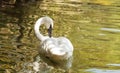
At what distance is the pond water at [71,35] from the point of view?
33.6 ft

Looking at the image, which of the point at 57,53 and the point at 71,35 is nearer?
the point at 57,53

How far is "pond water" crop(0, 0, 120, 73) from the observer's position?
403 inches

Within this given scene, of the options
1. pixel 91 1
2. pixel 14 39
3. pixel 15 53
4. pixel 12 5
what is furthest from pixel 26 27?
pixel 91 1

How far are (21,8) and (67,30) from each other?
6.69 meters

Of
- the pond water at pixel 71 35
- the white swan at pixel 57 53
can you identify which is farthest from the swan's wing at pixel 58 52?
the pond water at pixel 71 35

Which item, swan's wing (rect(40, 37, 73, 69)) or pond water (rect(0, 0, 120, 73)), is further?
pond water (rect(0, 0, 120, 73))

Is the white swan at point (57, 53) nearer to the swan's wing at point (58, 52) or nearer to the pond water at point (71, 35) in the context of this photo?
the swan's wing at point (58, 52)

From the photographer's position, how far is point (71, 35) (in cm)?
1408

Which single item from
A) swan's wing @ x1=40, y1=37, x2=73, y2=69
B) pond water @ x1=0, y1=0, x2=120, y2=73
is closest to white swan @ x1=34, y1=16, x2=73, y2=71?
swan's wing @ x1=40, y1=37, x2=73, y2=69

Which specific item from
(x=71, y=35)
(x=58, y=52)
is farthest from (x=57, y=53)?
(x=71, y=35)

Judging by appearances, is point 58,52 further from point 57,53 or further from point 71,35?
point 71,35

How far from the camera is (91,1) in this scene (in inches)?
1102

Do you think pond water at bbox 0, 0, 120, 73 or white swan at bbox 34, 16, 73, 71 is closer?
white swan at bbox 34, 16, 73, 71

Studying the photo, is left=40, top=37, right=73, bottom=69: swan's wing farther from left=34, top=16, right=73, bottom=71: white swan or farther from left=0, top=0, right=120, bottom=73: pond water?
left=0, top=0, right=120, bottom=73: pond water
